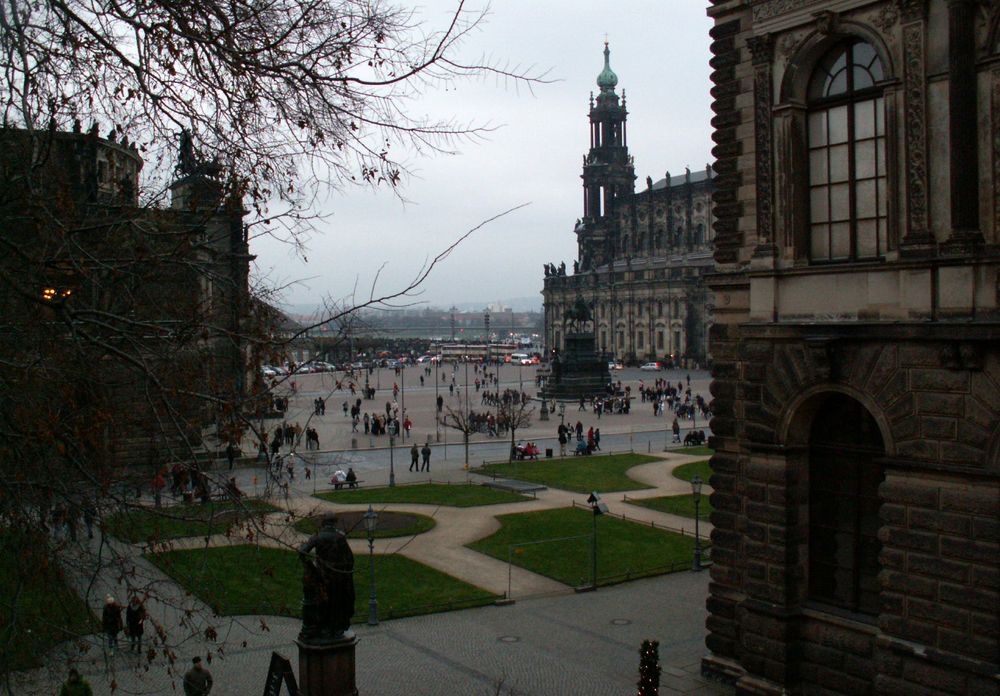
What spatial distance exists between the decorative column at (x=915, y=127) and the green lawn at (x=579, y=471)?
22491 millimetres

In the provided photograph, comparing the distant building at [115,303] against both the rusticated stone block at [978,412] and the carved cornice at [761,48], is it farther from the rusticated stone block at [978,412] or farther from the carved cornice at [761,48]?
the carved cornice at [761,48]

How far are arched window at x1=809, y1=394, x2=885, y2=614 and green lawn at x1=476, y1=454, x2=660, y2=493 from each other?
19.8 metres

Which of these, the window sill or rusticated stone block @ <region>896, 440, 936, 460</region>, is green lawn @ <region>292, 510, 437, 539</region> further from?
rusticated stone block @ <region>896, 440, 936, 460</region>

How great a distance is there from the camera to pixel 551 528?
2645 cm

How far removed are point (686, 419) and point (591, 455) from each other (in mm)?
16346

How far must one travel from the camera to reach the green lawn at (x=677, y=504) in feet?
95.3

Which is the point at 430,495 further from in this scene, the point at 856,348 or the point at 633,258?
the point at 633,258

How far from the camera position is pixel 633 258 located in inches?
5044

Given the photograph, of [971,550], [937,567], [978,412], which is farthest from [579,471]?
[978,412]

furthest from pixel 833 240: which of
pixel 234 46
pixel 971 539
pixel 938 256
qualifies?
pixel 234 46

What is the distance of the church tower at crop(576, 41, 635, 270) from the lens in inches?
5256

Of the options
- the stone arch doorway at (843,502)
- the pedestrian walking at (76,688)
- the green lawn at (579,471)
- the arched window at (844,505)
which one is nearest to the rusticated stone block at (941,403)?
the stone arch doorway at (843,502)

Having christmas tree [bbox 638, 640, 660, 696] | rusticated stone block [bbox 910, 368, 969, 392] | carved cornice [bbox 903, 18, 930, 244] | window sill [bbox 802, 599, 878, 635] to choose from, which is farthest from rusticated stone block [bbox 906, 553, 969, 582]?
carved cornice [bbox 903, 18, 930, 244]

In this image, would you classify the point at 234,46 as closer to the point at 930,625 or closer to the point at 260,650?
the point at 930,625
